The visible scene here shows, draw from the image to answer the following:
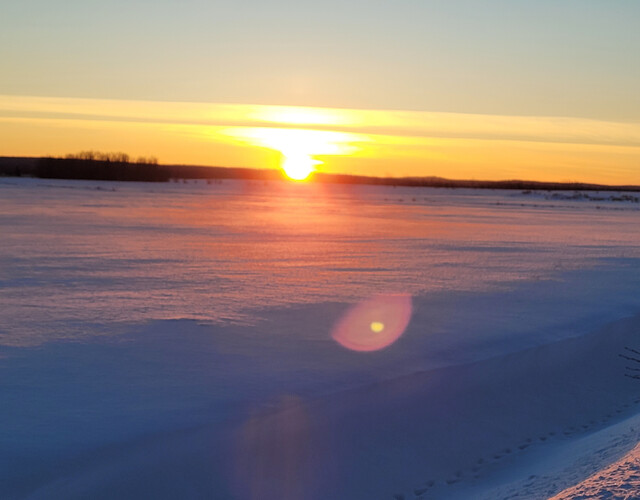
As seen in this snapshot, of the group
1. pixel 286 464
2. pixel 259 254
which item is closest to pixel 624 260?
pixel 259 254

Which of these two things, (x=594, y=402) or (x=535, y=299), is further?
(x=535, y=299)

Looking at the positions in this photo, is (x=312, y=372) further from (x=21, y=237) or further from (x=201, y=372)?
(x=21, y=237)

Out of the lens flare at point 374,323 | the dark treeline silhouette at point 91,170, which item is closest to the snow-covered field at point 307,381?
the lens flare at point 374,323

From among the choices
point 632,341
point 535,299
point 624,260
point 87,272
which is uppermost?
point 87,272

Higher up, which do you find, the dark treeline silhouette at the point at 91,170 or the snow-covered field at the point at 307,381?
the dark treeline silhouette at the point at 91,170

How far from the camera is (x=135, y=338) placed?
5840 millimetres

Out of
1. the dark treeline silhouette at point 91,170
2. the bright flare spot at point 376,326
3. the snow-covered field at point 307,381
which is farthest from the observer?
the dark treeline silhouette at point 91,170

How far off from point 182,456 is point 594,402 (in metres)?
3.80

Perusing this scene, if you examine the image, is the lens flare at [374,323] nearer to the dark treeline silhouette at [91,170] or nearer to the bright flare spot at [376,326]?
the bright flare spot at [376,326]

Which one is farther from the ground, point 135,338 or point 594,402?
point 135,338

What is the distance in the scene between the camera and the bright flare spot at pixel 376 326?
6.51 meters

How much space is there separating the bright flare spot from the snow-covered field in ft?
0.19

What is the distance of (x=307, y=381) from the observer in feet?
16.4

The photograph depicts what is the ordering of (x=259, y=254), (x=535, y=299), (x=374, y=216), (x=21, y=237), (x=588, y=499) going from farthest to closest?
(x=374, y=216), (x=21, y=237), (x=259, y=254), (x=535, y=299), (x=588, y=499)
